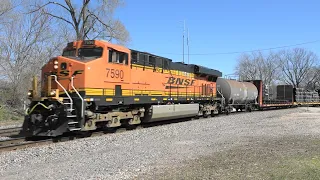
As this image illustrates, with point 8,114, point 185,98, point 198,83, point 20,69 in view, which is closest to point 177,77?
point 185,98

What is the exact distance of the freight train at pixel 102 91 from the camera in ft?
38.9

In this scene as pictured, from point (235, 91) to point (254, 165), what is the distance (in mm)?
20958

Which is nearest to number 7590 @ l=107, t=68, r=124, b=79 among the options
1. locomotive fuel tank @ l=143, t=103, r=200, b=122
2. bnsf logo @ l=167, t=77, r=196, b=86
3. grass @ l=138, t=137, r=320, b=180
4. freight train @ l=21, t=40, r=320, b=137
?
freight train @ l=21, t=40, r=320, b=137

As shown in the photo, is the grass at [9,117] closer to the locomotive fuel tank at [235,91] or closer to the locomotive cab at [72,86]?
the locomotive cab at [72,86]

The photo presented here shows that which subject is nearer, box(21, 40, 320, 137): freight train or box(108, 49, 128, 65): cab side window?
box(21, 40, 320, 137): freight train

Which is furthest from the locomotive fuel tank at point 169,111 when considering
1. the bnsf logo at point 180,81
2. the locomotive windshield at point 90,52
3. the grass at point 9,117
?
the grass at point 9,117

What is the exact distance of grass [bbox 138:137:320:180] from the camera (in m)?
6.15

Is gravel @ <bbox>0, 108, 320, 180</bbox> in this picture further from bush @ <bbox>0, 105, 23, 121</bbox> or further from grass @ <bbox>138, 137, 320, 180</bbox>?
bush @ <bbox>0, 105, 23, 121</bbox>

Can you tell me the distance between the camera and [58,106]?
11.8 metres

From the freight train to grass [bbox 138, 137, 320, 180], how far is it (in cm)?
587

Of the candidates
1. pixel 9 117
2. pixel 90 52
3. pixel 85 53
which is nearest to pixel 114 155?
pixel 90 52

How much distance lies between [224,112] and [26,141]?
18546mm

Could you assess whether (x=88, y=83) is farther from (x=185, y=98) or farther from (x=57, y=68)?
(x=185, y=98)

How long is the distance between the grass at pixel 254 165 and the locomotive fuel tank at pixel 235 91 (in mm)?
17152
